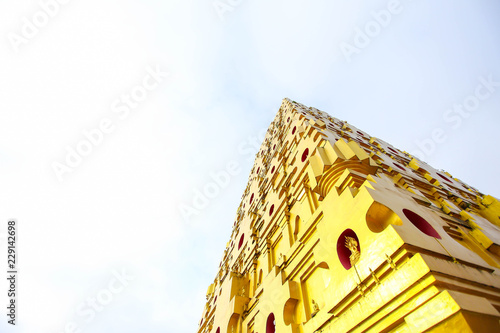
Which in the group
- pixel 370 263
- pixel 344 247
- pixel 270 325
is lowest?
pixel 370 263

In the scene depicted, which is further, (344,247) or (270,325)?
(270,325)

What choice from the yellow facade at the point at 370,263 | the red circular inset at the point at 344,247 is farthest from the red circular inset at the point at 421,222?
the red circular inset at the point at 344,247

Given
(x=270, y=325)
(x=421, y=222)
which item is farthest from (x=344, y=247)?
(x=270, y=325)

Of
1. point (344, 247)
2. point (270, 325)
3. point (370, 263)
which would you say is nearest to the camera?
point (370, 263)

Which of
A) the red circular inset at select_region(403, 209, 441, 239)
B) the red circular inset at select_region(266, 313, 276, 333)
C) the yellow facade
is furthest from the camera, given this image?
the red circular inset at select_region(266, 313, 276, 333)

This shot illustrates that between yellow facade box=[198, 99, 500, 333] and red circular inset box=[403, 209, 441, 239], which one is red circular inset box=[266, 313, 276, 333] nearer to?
yellow facade box=[198, 99, 500, 333]

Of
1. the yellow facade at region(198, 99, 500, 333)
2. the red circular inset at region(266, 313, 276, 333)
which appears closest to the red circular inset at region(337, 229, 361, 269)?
the yellow facade at region(198, 99, 500, 333)

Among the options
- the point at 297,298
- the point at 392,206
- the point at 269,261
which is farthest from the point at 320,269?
the point at 269,261

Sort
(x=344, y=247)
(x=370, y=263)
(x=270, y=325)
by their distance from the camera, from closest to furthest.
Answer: (x=370, y=263) < (x=344, y=247) < (x=270, y=325)

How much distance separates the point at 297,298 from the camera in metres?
4.87

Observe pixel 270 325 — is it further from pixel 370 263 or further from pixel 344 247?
pixel 370 263

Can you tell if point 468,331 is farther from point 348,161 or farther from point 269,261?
point 269,261

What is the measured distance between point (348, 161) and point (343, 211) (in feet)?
5.09

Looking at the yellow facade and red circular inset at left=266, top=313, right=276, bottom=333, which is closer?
the yellow facade
